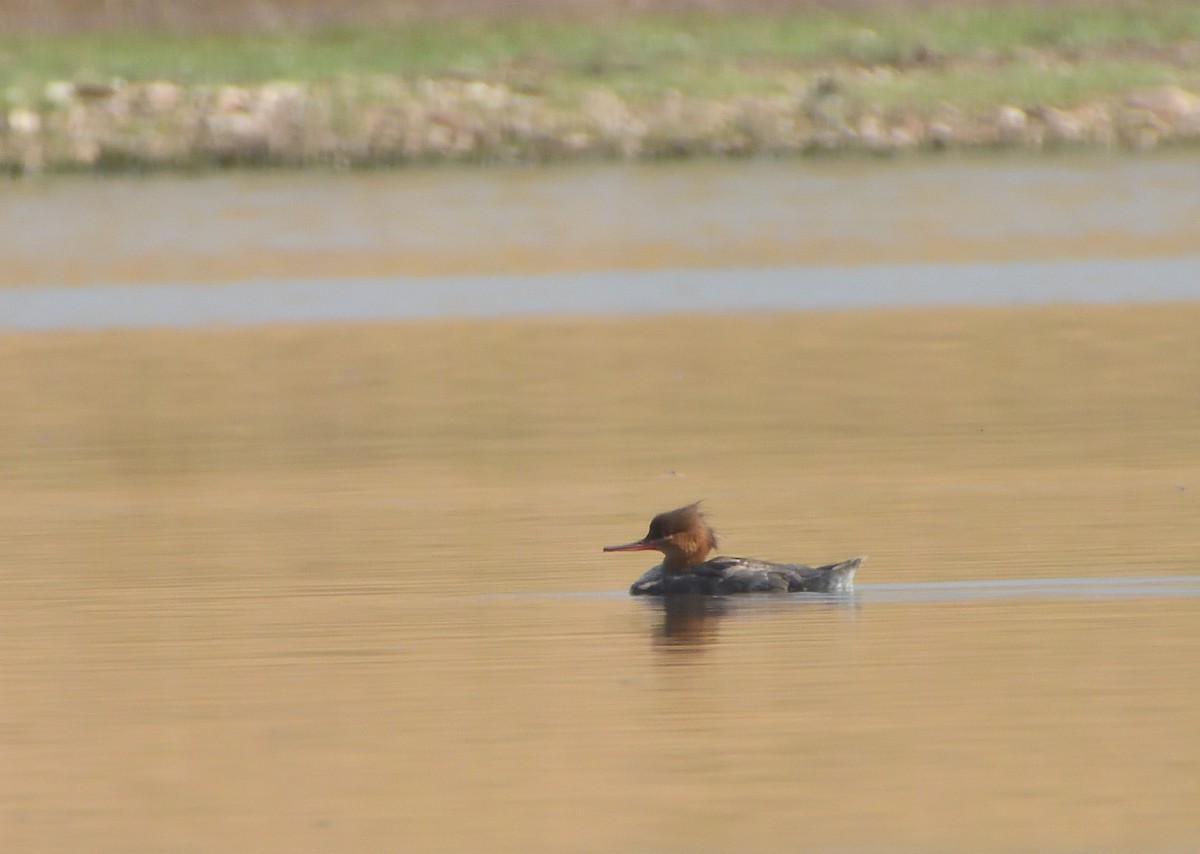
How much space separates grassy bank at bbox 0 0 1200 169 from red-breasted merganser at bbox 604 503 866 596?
25.9 metres

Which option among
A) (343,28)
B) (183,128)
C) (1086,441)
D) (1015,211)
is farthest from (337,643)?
(343,28)

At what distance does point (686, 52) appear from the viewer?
39531mm

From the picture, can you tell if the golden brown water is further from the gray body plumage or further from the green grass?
the green grass

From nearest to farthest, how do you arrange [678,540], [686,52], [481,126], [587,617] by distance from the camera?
[587,617]
[678,540]
[481,126]
[686,52]

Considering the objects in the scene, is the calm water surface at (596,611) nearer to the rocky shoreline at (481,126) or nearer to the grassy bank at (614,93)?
the rocky shoreline at (481,126)

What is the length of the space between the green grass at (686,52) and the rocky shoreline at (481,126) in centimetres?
38

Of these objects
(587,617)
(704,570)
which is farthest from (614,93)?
(587,617)

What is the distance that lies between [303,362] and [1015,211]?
38.8ft

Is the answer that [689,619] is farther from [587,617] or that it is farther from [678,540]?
[678,540]

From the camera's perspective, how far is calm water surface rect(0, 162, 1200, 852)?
23.8 feet

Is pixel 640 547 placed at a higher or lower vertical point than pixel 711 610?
higher

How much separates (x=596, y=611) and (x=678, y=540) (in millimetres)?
585

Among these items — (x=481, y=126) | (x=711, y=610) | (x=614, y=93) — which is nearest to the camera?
(x=711, y=610)

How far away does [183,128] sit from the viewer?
3672 cm
